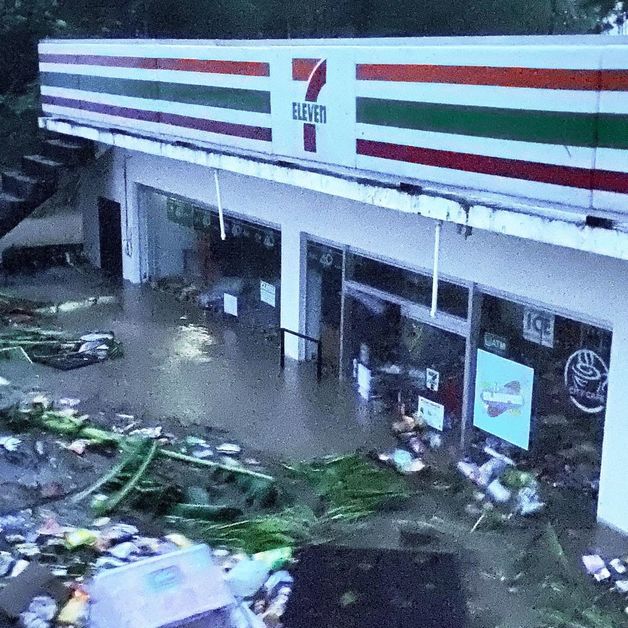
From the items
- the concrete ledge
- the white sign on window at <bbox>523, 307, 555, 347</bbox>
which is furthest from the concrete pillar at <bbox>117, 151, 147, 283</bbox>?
the white sign on window at <bbox>523, 307, 555, 347</bbox>

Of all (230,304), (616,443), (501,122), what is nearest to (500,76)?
(501,122)

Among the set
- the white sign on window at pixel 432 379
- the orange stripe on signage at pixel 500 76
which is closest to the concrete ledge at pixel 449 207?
the orange stripe on signage at pixel 500 76

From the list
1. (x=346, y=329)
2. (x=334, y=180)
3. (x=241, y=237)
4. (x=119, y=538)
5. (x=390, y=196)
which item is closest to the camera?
(x=119, y=538)

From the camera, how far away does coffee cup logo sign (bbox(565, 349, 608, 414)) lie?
7.30 metres

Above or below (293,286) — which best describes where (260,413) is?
below

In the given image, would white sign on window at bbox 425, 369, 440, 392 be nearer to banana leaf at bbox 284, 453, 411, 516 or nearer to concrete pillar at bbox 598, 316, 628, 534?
banana leaf at bbox 284, 453, 411, 516

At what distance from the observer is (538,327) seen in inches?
305

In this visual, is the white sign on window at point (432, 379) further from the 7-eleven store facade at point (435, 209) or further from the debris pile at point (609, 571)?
the debris pile at point (609, 571)

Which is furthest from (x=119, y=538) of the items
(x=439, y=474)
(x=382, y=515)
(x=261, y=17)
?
(x=261, y=17)

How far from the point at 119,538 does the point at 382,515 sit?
80.7 inches

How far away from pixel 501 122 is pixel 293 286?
4.52m

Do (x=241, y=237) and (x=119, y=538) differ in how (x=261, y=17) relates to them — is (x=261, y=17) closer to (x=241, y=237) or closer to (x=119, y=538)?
(x=241, y=237)

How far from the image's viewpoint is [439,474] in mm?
8047

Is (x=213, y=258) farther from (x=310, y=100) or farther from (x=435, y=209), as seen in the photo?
(x=435, y=209)
